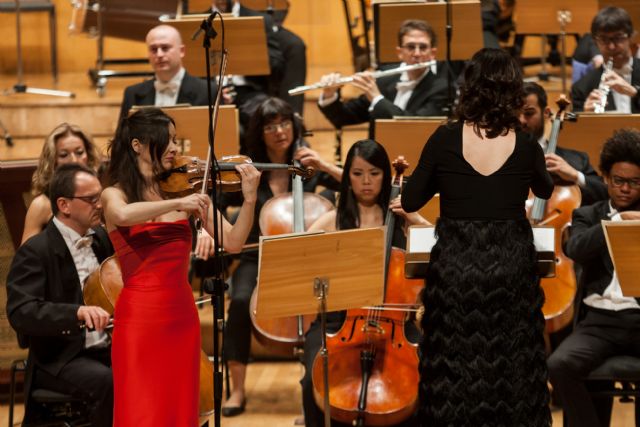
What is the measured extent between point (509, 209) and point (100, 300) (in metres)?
1.56

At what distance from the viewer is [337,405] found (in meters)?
3.62

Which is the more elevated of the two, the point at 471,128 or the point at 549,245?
the point at 471,128

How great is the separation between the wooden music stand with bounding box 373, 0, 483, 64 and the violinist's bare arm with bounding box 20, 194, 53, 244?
7.25 ft

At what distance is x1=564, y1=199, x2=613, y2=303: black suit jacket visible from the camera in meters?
3.86

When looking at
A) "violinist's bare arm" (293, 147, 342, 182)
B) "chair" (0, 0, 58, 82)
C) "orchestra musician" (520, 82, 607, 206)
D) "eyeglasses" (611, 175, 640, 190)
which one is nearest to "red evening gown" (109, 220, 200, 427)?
"violinist's bare arm" (293, 147, 342, 182)

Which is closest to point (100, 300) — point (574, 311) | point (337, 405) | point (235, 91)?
point (337, 405)

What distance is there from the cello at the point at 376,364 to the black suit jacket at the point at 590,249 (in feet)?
2.10

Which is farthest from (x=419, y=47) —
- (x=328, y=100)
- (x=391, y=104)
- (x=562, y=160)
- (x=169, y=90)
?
(x=169, y=90)

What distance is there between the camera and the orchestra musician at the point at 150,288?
10.4ft

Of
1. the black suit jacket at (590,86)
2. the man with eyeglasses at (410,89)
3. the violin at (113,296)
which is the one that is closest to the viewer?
the violin at (113,296)

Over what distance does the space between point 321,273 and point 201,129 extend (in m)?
1.59

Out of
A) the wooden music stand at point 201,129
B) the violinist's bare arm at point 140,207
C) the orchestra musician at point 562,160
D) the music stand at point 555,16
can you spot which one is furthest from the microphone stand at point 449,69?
the violinist's bare arm at point 140,207

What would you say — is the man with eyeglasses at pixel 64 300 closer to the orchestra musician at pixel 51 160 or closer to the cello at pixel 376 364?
the orchestra musician at pixel 51 160

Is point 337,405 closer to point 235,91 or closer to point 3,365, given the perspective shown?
point 3,365
